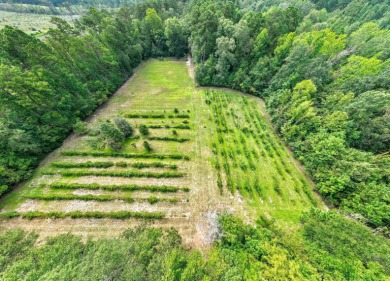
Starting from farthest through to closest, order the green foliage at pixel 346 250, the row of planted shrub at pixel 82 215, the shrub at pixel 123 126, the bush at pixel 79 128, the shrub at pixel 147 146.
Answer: the shrub at pixel 123 126 → the bush at pixel 79 128 → the shrub at pixel 147 146 → the row of planted shrub at pixel 82 215 → the green foliage at pixel 346 250

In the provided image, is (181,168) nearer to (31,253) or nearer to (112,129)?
(112,129)

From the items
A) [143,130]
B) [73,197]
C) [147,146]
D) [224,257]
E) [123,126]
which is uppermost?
[224,257]

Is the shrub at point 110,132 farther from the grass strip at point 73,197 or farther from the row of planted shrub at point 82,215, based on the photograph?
the row of planted shrub at point 82,215

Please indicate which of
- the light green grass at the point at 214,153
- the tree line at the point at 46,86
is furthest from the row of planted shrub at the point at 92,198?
the tree line at the point at 46,86

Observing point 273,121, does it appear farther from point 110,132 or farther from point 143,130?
point 110,132

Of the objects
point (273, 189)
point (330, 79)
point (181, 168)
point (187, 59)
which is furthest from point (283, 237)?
point (187, 59)

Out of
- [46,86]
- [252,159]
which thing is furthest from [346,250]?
[46,86]
